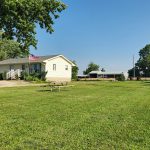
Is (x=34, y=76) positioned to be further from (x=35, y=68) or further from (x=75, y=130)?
(x=75, y=130)

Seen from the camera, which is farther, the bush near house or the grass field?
the bush near house

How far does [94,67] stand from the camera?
133500mm

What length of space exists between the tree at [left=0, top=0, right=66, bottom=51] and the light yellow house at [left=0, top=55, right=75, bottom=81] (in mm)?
30031

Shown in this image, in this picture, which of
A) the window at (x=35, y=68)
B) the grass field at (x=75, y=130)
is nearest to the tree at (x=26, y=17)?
the grass field at (x=75, y=130)

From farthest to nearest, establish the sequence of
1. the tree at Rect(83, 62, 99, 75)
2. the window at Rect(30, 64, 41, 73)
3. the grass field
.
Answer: the tree at Rect(83, 62, 99, 75) → the window at Rect(30, 64, 41, 73) → the grass field

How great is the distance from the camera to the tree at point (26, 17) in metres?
23.7

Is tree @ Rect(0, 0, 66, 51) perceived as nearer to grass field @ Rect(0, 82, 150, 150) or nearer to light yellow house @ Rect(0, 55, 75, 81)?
grass field @ Rect(0, 82, 150, 150)

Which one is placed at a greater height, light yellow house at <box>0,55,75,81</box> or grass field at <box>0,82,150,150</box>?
light yellow house at <box>0,55,75,81</box>

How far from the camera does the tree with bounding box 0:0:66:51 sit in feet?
77.9

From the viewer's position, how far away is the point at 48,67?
193ft

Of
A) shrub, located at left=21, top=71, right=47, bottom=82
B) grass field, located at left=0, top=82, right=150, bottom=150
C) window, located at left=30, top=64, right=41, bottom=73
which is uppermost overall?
window, located at left=30, top=64, right=41, bottom=73

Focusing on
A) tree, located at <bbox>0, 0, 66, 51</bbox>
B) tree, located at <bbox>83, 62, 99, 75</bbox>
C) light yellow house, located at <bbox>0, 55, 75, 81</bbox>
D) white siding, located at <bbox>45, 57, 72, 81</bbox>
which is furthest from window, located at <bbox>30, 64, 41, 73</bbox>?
tree, located at <bbox>83, 62, 99, 75</bbox>

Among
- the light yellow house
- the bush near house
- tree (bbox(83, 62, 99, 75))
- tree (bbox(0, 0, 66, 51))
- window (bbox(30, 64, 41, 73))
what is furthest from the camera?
tree (bbox(83, 62, 99, 75))

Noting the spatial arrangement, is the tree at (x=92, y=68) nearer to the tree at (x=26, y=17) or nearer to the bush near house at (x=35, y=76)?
A: the bush near house at (x=35, y=76)
